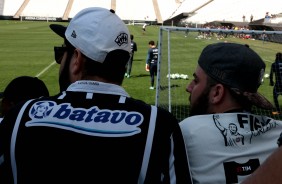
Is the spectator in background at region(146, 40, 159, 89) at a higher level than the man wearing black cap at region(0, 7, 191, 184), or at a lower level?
lower

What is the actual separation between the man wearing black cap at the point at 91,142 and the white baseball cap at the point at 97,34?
16 cm

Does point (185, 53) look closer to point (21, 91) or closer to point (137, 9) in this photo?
point (21, 91)

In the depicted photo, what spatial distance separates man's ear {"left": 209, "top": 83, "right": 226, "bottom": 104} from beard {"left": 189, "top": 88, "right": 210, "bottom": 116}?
0.09ft

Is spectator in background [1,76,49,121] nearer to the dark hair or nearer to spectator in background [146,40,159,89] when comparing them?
the dark hair

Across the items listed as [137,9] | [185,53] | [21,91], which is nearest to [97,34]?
[21,91]

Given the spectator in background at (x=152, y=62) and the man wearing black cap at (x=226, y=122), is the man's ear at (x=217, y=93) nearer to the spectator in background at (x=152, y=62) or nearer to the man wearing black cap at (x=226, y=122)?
Answer: the man wearing black cap at (x=226, y=122)

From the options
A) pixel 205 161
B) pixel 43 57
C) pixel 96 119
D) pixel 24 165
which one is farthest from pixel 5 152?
pixel 43 57

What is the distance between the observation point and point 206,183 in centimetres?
188

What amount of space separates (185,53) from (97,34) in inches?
559

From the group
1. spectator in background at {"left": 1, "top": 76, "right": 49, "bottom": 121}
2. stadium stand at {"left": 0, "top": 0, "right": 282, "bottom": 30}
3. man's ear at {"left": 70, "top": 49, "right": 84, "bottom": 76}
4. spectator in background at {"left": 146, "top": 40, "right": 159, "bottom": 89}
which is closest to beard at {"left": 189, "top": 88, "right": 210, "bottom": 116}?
man's ear at {"left": 70, "top": 49, "right": 84, "bottom": 76}

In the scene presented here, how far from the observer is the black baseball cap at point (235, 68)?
2.08 meters

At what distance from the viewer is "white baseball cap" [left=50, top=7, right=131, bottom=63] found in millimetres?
1841

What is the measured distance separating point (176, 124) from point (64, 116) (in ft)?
1.50

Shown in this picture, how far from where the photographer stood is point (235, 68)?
6.86ft
